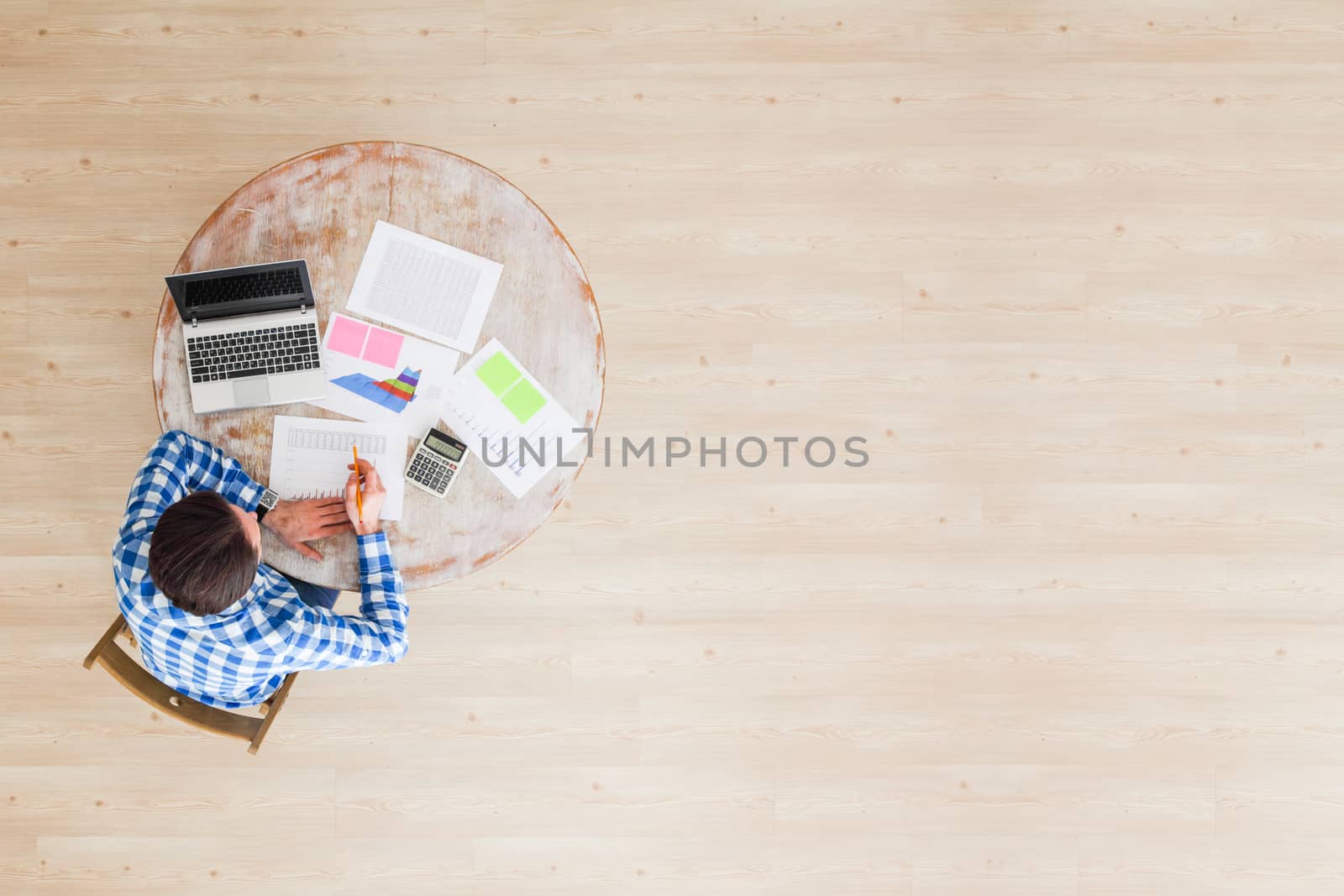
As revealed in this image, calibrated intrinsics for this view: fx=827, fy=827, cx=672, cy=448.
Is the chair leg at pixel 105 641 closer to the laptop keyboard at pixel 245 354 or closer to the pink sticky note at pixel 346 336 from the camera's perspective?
the laptop keyboard at pixel 245 354

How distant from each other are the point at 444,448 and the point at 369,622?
41cm

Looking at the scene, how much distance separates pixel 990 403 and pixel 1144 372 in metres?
0.46

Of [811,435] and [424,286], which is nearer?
[424,286]

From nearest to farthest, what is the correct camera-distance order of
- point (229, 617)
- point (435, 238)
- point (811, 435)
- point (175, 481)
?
point (229, 617) < point (175, 481) < point (435, 238) < point (811, 435)

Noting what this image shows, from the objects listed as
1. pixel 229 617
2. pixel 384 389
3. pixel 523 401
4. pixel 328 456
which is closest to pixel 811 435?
pixel 523 401

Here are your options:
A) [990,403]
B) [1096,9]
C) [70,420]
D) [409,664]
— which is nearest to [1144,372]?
[990,403]

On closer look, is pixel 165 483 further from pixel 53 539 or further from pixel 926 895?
pixel 926 895

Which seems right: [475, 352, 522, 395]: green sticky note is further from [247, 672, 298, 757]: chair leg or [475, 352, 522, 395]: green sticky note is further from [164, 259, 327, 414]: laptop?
[247, 672, 298, 757]: chair leg

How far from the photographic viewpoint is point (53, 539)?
2402 mm

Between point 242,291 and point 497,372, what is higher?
point 242,291

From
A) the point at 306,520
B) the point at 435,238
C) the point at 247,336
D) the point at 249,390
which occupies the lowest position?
the point at 306,520

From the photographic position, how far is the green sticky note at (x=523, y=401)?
6.01ft

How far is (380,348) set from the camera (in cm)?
182

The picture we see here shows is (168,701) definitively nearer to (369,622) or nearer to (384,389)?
(369,622)
